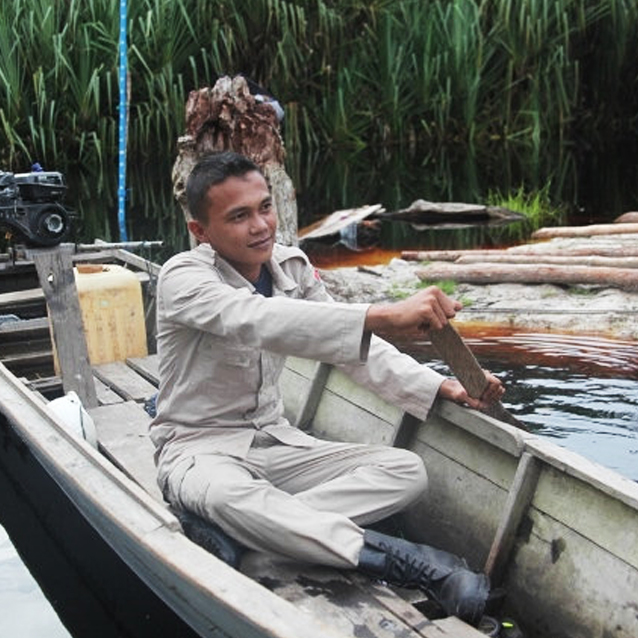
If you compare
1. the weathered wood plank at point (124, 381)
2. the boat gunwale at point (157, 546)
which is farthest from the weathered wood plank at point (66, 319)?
the boat gunwale at point (157, 546)

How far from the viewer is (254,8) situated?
12.5 m

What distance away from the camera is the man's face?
3.05 metres

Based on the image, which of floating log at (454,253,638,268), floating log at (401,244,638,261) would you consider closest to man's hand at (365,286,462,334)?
floating log at (454,253,638,268)

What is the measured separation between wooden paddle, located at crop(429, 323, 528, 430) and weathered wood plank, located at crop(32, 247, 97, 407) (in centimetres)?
224

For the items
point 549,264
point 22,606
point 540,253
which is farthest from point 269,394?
point 540,253

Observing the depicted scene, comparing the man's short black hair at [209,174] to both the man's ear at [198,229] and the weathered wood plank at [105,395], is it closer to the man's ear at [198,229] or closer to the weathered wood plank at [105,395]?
the man's ear at [198,229]

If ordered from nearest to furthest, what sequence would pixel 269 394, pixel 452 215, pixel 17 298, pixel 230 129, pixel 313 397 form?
pixel 269 394 < pixel 313 397 < pixel 17 298 < pixel 230 129 < pixel 452 215

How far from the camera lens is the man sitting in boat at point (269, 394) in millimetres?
2879

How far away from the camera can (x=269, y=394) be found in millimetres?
3389

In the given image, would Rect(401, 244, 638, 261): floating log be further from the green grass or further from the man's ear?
the man's ear

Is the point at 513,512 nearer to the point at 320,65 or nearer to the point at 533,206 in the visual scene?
the point at 533,206

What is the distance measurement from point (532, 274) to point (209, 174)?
5.22m

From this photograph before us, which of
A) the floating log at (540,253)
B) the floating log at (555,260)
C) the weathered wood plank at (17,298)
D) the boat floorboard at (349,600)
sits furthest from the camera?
the floating log at (540,253)

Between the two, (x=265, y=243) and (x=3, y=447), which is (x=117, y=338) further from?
(x=265, y=243)
